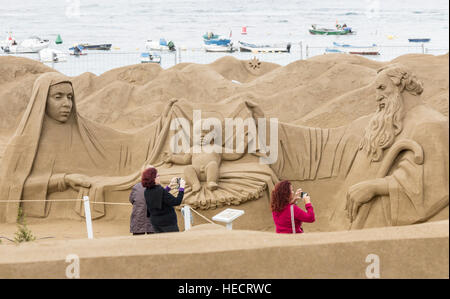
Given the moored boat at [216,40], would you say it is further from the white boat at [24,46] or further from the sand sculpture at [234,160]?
the sand sculpture at [234,160]

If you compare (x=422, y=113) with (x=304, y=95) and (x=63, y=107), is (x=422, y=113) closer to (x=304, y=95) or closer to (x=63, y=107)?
(x=63, y=107)

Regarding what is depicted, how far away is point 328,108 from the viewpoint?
9.59 m

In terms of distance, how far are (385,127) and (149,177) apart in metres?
2.68

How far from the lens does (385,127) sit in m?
5.16

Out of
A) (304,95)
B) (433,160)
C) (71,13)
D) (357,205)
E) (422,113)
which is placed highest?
(71,13)

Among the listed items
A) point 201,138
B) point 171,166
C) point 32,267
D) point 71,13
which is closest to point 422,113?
point 201,138

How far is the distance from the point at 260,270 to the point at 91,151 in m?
4.81

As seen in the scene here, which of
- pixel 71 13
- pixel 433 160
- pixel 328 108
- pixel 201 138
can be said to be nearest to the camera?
pixel 433 160

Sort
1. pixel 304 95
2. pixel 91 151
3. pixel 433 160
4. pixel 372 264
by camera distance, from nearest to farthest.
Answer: pixel 372 264 < pixel 433 160 < pixel 91 151 < pixel 304 95

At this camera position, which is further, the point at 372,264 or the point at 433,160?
the point at 433,160

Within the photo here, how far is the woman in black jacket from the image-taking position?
373 cm

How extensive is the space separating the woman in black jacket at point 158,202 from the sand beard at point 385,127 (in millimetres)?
2334

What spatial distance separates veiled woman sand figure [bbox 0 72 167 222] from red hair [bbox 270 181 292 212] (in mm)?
3120

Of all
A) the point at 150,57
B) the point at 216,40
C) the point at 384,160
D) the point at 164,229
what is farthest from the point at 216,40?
the point at 164,229
